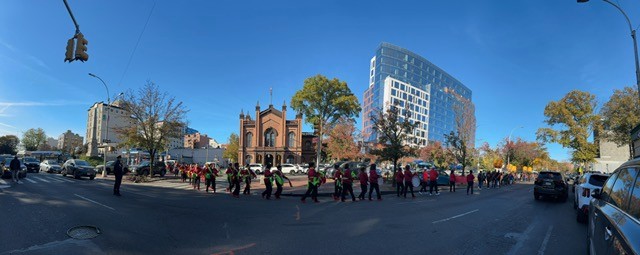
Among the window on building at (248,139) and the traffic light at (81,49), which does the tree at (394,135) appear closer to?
the traffic light at (81,49)

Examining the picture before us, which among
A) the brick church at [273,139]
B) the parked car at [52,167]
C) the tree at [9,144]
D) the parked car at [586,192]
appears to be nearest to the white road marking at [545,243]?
the parked car at [586,192]

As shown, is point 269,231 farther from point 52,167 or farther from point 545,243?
point 52,167

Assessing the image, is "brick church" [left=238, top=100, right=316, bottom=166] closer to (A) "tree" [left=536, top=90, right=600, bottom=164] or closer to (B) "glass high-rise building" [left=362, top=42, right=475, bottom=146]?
(A) "tree" [left=536, top=90, right=600, bottom=164]

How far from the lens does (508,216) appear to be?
1097cm

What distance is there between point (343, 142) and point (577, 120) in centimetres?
2667

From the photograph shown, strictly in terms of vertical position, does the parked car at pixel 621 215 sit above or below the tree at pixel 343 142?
below

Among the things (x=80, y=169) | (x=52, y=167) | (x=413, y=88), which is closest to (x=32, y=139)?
(x=52, y=167)

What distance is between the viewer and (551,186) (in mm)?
17016

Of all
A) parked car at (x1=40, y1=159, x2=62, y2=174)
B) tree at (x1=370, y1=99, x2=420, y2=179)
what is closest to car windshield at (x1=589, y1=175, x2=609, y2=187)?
tree at (x1=370, y1=99, x2=420, y2=179)

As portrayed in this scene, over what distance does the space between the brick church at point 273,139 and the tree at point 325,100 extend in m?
11.6

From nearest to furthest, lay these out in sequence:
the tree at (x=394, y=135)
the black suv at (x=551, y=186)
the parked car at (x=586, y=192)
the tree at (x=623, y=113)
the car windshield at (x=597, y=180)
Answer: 1. the parked car at (x=586, y=192)
2. the car windshield at (x=597, y=180)
3. the black suv at (x=551, y=186)
4. the tree at (x=394, y=135)
5. the tree at (x=623, y=113)

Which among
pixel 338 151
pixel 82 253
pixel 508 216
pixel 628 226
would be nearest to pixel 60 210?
pixel 82 253

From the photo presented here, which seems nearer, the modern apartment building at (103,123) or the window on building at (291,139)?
the modern apartment building at (103,123)

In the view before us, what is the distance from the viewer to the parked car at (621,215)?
102 inches
